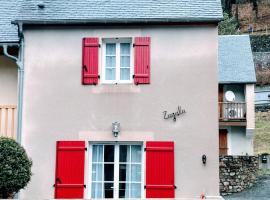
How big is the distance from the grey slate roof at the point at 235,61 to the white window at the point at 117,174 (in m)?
13.6

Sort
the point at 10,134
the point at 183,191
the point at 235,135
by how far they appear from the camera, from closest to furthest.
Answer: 1. the point at 183,191
2. the point at 10,134
3. the point at 235,135

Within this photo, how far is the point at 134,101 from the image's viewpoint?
47.2ft

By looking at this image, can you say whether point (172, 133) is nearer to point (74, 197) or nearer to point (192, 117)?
point (192, 117)

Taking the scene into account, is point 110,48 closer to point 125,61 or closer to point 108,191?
point 125,61

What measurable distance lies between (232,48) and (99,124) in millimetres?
16391

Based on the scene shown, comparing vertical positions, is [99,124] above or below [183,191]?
above

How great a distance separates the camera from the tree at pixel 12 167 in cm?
1166

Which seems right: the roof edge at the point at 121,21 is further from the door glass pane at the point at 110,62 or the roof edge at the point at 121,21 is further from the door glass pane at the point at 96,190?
the door glass pane at the point at 96,190

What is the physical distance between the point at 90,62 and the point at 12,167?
3.93 meters

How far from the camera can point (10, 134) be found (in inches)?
594

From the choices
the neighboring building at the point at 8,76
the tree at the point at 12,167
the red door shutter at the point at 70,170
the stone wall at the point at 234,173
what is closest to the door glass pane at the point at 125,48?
the red door shutter at the point at 70,170

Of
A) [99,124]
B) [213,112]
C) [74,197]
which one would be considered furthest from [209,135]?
[74,197]

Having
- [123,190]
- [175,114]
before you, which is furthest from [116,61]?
[123,190]

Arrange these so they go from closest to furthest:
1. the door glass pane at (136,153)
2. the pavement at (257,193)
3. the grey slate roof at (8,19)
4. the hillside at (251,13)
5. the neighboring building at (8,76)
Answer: the door glass pane at (136,153) → the neighboring building at (8,76) → the grey slate roof at (8,19) → the pavement at (257,193) → the hillside at (251,13)
